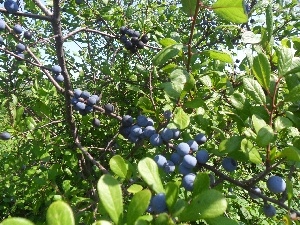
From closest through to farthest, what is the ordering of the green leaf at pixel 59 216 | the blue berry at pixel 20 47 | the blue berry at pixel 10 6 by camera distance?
the green leaf at pixel 59 216
the blue berry at pixel 10 6
the blue berry at pixel 20 47

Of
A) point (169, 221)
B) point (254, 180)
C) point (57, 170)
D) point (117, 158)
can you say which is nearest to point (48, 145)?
point (57, 170)

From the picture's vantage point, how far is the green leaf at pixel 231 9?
91 cm

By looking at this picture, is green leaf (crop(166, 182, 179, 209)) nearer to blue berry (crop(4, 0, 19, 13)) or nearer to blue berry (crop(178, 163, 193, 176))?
blue berry (crop(178, 163, 193, 176))

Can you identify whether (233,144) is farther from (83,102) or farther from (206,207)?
(83,102)

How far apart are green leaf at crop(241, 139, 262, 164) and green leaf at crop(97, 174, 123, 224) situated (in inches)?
17.9

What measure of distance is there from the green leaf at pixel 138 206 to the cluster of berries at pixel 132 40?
5.53 feet

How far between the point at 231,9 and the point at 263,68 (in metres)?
0.18

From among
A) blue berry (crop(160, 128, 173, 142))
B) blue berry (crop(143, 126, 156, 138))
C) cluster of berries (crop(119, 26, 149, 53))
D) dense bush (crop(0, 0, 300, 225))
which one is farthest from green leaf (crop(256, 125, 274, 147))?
cluster of berries (crop(119, 26, 149, 53))

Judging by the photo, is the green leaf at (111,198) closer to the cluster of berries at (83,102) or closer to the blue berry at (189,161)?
the blue berry at (189,161)

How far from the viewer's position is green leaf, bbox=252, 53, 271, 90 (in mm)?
932

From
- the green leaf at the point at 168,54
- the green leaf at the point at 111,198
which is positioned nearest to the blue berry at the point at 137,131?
the green leaf at the point at 168,54

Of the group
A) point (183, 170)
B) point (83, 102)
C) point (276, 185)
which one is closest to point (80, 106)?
point (83, 102)

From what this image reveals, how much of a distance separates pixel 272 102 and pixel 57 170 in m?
1.51

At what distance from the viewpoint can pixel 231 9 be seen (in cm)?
92
